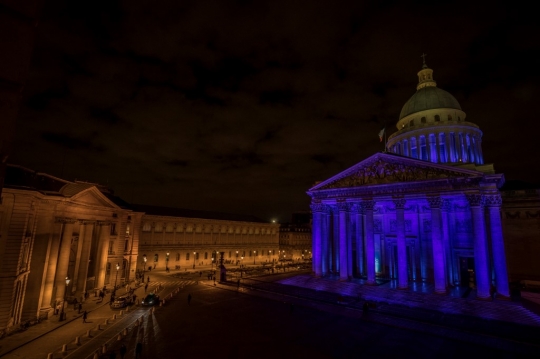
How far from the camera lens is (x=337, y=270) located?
141 feet

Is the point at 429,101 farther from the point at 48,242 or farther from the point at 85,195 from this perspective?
the point at 48,242

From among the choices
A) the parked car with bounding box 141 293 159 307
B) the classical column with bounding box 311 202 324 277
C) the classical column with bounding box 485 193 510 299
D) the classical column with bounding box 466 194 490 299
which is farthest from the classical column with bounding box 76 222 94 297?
the classical column with bounding box 485 193 510 299

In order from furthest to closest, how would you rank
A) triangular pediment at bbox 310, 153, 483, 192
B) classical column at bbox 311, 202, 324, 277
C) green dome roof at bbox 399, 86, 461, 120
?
green dome roof at bbox 399, 86, 461, 120 → classical column at bbox 311, 202, 324, 277 → triangular pediment at bbox 310, 153, 483, 192

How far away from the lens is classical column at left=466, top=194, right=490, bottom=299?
97.1 feet

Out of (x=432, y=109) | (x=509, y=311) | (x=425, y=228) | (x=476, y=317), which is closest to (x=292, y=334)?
(x=476, y=317)

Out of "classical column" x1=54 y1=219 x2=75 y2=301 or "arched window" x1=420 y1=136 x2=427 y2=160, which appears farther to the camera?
"arched window" x1=420 y1=136 x2=427 y2=160

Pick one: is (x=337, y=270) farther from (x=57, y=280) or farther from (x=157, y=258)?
(x=157, y=258)

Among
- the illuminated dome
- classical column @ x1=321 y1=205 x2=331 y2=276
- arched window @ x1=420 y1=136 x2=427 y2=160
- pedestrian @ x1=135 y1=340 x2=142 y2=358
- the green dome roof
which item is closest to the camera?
pedestrian @ x1=135 y1=340 x2=142 y2=358

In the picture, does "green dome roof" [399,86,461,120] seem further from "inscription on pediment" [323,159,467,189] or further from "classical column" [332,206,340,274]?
"classical column" [332,206,340,274]

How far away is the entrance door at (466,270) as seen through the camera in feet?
120

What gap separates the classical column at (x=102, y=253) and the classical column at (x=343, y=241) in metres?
30.9

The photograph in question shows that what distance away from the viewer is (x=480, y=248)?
30453 millimetres

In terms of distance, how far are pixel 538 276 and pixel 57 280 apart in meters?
59.5

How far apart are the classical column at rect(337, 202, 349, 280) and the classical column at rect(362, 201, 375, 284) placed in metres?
2.93
